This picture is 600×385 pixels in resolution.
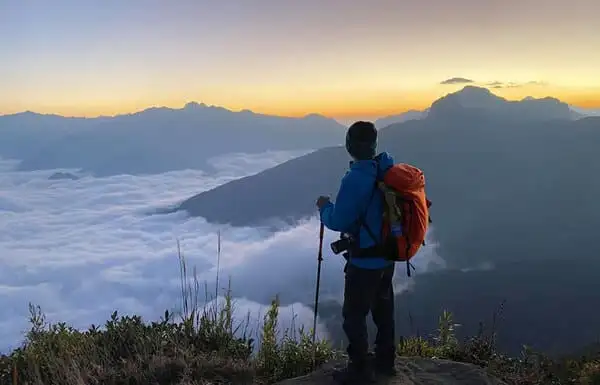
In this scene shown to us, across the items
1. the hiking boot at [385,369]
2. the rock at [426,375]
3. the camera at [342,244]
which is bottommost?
the rock at [426,375]

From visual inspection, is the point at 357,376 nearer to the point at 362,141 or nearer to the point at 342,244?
the point at 342,244

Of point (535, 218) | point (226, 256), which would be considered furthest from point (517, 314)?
point (226, 256)

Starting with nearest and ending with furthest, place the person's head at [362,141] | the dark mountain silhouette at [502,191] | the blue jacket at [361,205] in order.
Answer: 1. the blue jacket at [361,205]
2. the person's head at [362,141]
3. the dark mountain silhouette at [502,191]

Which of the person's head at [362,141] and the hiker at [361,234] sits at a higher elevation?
the person's head at [362,141]

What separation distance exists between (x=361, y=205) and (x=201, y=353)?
2247 mm

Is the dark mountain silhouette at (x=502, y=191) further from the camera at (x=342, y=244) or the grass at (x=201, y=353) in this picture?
the camera at (x=342, y=244)

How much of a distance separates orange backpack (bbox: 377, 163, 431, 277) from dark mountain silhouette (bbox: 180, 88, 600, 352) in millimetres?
13438

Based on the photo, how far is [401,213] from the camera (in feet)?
12.7

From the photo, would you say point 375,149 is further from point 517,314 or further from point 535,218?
point 535,218

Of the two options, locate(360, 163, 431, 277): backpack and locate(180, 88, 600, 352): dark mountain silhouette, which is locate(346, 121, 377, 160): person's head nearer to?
locate(360, 163, 431, 277): backpack

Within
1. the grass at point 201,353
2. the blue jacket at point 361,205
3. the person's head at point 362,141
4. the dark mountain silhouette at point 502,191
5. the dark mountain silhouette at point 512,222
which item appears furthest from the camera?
the dark mountain silhouette at point 502,191

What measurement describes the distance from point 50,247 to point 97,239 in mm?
16529

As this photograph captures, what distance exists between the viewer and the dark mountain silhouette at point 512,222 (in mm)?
66625

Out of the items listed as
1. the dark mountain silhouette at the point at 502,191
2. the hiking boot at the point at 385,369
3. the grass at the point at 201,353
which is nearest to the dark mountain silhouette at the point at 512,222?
the dark mountain silhouette at the point at 502,191
